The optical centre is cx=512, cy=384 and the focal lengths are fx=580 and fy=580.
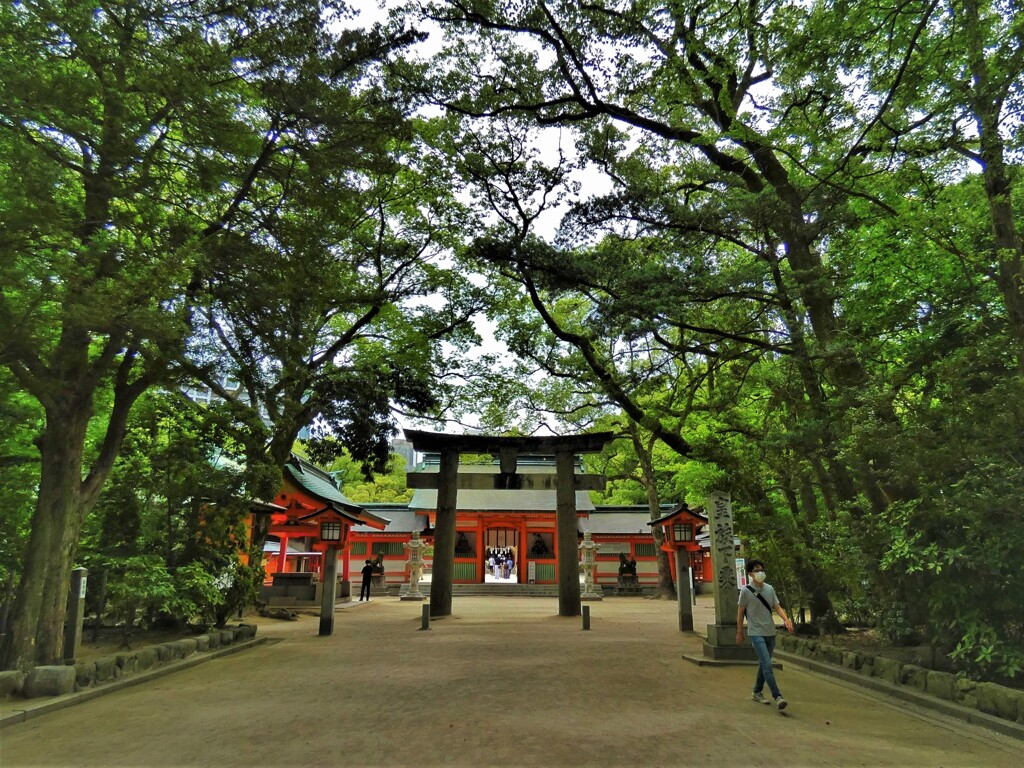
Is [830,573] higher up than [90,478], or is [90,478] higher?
[90,478]

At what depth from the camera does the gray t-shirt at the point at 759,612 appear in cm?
655

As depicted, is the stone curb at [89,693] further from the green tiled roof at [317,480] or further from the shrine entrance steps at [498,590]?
the shrine entrance steps at [498,590]

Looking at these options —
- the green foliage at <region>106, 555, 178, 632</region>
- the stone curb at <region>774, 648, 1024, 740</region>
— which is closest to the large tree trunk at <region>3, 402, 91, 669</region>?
the green foliage at <region>106, 555, 178, 632</region>

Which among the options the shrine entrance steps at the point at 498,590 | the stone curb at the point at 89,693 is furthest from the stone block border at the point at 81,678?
the shrine entrance steps at the point at 498,590

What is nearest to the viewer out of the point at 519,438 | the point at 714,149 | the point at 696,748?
the point at 696,748

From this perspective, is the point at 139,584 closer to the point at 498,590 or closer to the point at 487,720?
the point at 487,720

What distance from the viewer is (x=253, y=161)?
9.07 metres

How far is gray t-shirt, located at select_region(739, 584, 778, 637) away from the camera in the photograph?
655 cm

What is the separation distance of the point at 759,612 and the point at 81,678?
839cm

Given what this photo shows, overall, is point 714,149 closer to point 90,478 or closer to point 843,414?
point 843,414

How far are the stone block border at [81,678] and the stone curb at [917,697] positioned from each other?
32.5ft

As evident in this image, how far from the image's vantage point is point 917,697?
22.2 ft

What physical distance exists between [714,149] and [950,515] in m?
7.51

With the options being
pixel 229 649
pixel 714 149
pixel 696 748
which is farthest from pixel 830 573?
pixel 229 649
